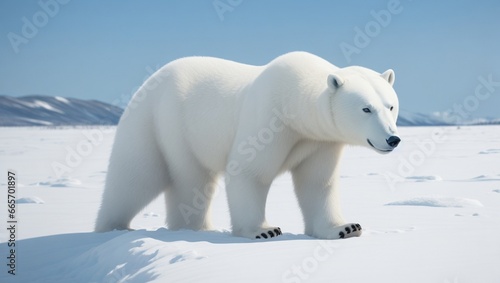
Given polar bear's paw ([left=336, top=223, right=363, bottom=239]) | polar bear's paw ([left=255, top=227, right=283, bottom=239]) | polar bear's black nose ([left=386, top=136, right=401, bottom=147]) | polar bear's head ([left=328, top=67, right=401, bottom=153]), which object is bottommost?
polar bear's paw ([left=336, top=223, right=363, bottom=239])

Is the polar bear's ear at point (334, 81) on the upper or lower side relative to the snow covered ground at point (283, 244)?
upper

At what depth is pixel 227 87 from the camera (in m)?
5.57

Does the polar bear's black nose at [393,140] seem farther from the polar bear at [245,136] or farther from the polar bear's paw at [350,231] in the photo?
the polar bear's paw at [350,231]

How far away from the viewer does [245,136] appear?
496 cm

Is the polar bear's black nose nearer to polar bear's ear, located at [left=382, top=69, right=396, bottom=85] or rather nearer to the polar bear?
the polar bear

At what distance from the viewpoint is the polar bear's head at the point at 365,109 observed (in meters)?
4.27

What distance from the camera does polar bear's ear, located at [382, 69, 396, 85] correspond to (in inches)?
193

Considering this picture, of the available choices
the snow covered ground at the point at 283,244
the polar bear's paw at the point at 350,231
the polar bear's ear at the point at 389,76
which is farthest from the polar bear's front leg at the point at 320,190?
the polar bear's ear at the point at 389,76

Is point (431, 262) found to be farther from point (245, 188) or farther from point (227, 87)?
point (227, 87)

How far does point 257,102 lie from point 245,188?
0.73 meters

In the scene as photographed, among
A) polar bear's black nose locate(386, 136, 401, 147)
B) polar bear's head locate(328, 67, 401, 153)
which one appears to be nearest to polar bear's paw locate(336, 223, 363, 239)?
polar bear's head locate(328, 67, 401, 153)

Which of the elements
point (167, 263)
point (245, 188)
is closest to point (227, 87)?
point (245, 188)

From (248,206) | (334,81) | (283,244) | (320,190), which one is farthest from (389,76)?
(283,244)

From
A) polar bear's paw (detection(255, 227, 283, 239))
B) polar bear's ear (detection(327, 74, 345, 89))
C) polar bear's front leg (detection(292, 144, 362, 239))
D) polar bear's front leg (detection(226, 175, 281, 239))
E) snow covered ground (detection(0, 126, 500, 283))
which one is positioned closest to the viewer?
snow covered ground (detection(0, 126, 500, 283))
